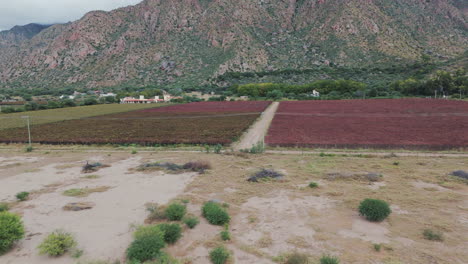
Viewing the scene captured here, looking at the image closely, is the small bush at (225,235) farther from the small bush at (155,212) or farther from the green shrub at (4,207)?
the green shrub at (4,207)

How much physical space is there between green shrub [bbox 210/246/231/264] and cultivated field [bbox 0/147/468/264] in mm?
356

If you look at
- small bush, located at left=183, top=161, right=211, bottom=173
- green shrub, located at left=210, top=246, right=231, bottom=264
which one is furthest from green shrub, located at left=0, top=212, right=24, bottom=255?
small bush, located at left=183, top=161, right=211, bottom=173

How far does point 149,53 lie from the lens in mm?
148000

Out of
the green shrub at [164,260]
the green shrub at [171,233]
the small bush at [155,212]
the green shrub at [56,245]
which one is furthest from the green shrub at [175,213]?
the green shrub at [56,245]

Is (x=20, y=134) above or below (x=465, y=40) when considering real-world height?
below

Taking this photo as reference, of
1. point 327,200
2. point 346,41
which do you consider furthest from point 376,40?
point 327,200

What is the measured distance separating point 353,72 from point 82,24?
165768 millimetres

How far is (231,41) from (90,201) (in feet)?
451

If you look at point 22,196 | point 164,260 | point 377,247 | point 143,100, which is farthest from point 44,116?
point 377,247

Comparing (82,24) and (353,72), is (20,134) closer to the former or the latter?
(353,72)

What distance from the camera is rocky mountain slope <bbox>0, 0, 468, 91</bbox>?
127375mm

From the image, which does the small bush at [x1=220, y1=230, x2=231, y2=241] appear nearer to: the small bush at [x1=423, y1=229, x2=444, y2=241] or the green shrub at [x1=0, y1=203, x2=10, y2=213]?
the small bush at [x1=423, y1=229, x2=444, y2=241]

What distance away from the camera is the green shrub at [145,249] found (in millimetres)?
7922

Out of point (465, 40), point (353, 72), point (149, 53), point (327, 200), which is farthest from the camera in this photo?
point (149, 53)
